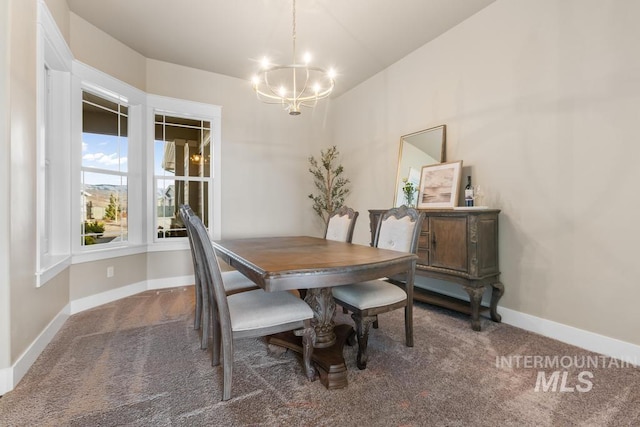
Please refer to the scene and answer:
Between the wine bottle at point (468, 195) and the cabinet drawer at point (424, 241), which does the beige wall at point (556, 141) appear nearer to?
the wine bottle at point (468, 195)

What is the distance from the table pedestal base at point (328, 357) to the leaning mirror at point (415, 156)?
2027 millimetres

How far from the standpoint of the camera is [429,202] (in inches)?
132

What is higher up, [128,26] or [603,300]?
[128,26]

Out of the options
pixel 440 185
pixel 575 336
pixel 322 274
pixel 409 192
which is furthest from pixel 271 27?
pixel 575 336

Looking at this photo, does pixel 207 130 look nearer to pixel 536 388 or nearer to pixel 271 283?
pixel 271 283

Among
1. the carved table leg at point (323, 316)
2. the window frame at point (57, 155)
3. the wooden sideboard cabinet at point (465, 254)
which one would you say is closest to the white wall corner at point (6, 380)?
the window frame at point (57, 155)

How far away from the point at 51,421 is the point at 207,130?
3725mm

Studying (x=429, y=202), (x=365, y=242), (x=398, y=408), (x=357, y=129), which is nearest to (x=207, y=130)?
(x=357, y=129)

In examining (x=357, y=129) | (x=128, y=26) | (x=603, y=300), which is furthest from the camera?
(x=357, y=129)

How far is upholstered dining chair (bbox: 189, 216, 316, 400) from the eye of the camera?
5.39 feet

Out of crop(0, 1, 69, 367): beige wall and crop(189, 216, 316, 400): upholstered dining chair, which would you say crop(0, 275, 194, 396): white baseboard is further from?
crop(189, 216, 316, 400): upholstered dining chair

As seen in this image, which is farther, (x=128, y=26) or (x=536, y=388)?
(x=128, y=26)

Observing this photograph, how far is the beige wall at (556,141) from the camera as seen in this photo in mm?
2145

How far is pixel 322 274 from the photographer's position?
1623 millimetres
